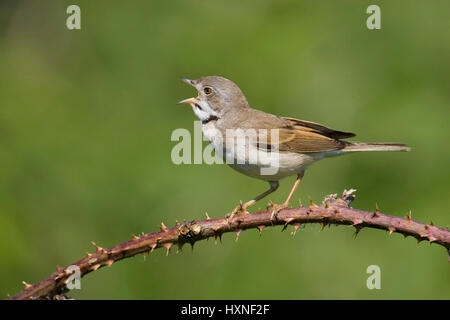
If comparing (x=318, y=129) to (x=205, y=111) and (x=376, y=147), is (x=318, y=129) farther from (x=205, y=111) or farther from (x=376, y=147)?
(x=205, y=111)

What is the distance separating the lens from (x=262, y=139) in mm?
5160

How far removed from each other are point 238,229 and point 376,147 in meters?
1.95

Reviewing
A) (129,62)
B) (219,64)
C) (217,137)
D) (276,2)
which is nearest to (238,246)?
(217,137)

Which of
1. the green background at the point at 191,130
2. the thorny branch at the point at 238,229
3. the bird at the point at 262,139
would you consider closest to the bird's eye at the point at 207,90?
the bird at the point at 262,139

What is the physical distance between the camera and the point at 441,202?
6047 millimetres

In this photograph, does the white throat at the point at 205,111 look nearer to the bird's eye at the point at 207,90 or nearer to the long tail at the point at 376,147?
the bird's eye at the point at 207,90

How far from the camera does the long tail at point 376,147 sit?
5.00 m

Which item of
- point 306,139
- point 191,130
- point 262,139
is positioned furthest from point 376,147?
point 191,130

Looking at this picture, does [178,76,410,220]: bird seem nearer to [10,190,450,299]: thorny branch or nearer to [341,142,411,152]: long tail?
[341,142,411,152]: long tail

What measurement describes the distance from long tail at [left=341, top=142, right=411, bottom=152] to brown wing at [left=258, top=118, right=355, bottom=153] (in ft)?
0.18

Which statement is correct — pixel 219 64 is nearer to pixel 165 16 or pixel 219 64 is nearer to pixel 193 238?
pixel 165 16

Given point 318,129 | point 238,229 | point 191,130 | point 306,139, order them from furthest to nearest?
point 191,130 → point 318,129 → point 306,139 → point 238,229

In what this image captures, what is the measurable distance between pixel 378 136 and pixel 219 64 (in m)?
1.91

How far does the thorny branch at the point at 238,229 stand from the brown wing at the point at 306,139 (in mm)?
1519
